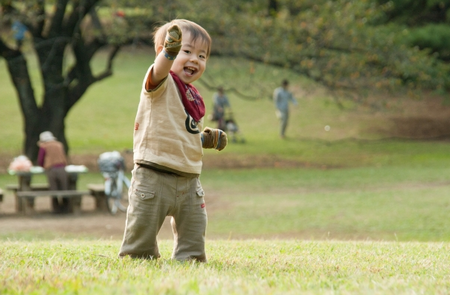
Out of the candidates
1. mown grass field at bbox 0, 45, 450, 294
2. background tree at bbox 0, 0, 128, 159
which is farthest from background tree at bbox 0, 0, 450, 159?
mown grass field at bbox 0, 45, 450, 294

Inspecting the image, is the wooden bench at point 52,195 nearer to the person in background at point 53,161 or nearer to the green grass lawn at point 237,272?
the person in background at point 53,161

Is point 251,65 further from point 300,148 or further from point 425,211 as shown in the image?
point 425,211

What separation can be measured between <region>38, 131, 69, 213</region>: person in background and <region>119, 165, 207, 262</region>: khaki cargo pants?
23.6 ft

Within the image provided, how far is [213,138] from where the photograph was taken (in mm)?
4316

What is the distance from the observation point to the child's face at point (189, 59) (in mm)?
4148

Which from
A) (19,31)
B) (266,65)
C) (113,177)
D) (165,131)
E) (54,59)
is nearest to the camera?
(165,131)

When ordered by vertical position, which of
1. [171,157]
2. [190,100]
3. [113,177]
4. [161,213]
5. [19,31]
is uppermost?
[19,31]

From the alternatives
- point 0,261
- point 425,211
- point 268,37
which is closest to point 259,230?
point 425,211

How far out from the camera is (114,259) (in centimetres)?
415

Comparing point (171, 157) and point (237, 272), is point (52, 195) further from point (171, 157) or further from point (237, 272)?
point (237, 272)

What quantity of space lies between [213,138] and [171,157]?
1.32ft

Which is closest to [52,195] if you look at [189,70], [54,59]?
[54,59]

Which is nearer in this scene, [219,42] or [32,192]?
[32,192]

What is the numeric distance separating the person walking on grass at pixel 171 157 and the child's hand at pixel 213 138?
5 centimetres
